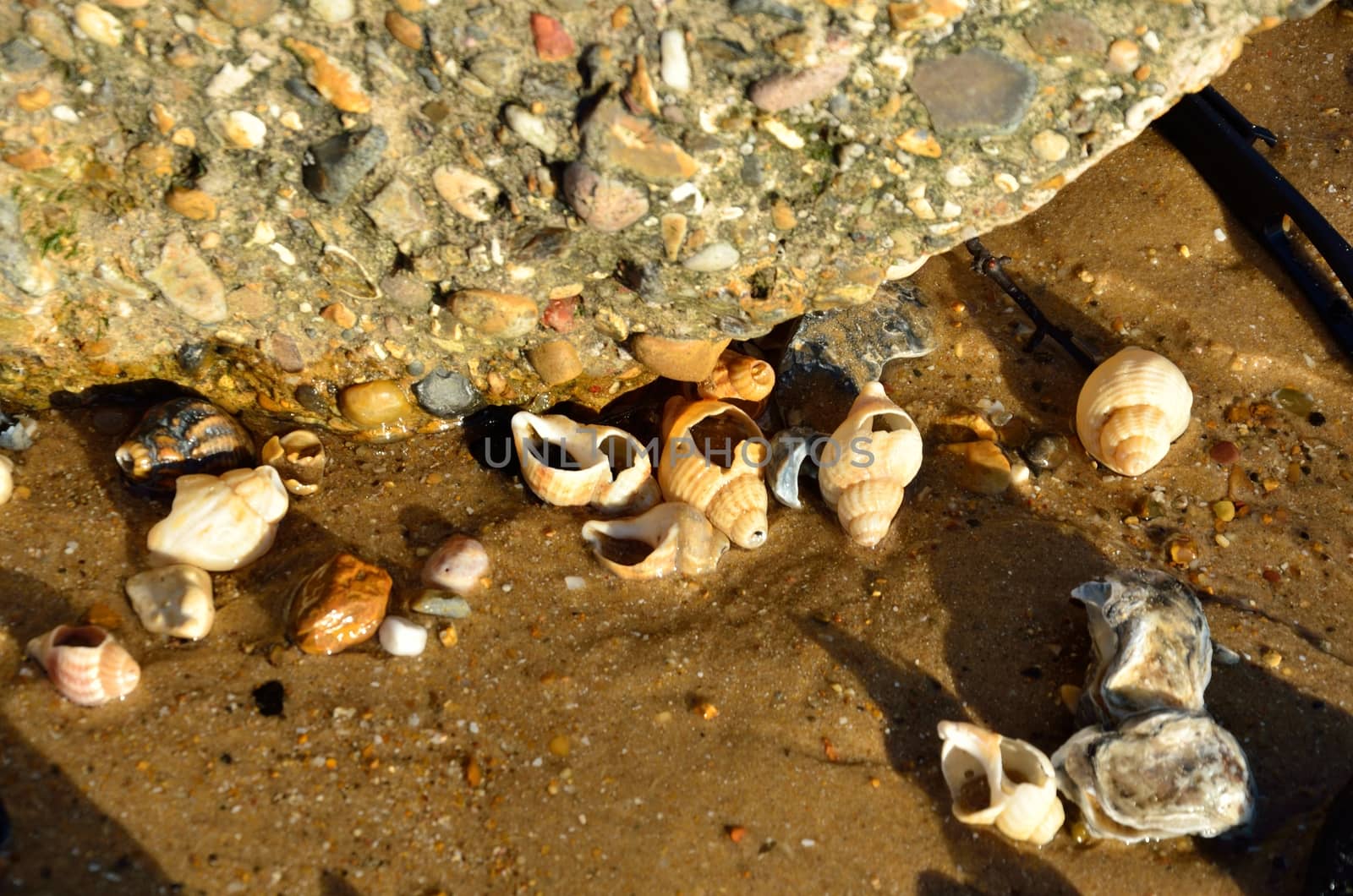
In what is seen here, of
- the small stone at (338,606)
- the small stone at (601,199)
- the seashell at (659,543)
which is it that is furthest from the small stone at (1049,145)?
the small stone at (338,606)

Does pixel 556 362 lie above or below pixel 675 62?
below

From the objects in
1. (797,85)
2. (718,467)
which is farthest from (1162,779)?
(797,85)

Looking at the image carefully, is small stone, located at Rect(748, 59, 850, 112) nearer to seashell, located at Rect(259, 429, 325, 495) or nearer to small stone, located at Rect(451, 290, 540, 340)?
small stone, located at Rect(451, 290, 540, 340)

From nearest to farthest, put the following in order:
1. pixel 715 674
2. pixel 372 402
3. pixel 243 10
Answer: pixel 243 10, pixel 715 674, pixel 372 402

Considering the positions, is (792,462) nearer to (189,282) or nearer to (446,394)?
(446,394)

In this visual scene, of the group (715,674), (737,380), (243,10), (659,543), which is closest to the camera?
(243,10)

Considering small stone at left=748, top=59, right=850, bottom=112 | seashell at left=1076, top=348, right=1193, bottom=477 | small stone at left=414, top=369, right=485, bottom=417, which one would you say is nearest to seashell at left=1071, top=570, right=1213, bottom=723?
seashell at left=1076, top=348, right=1193, bottom=477
